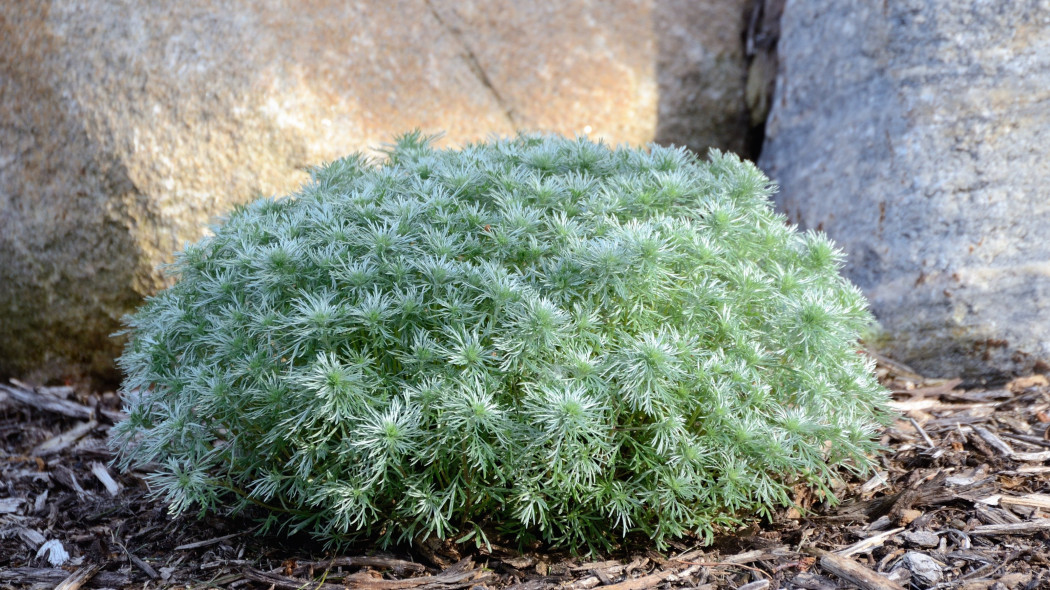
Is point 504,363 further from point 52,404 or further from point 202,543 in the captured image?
point 52,404

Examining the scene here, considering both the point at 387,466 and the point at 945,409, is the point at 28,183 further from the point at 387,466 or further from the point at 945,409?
the point at 945,409

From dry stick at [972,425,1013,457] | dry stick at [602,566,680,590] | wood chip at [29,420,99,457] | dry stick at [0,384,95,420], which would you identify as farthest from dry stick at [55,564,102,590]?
dry stick at [972,425,1013,457]

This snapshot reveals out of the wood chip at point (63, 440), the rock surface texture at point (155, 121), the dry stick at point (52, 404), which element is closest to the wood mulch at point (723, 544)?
the wood chip at point (63, 440)

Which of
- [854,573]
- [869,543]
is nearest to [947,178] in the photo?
[869,543]

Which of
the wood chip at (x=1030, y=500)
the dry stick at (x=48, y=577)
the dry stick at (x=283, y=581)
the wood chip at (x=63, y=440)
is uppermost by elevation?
the wood chip at (x=1030, y=500)

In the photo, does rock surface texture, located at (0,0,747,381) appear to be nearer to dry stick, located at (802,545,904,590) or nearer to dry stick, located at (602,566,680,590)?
dry stick, located at (602,566,680,590)

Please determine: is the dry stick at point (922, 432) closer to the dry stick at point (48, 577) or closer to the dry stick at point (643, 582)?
the dry stick at point (643, 582)

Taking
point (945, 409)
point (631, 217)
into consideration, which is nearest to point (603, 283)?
point (631, 217)
